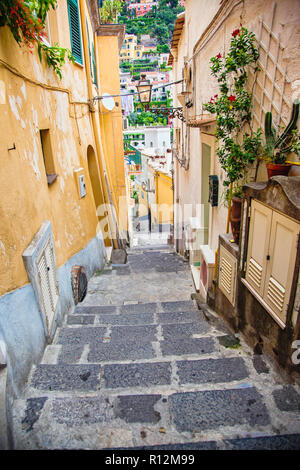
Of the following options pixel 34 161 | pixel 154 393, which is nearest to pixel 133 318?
pixel 154 393

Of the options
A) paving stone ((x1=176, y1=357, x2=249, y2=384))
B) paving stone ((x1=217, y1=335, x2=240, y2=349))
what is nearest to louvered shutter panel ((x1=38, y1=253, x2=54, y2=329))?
paving stone ((x1=176, y1=357, x2=249, y2=384))

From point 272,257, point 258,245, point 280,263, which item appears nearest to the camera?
Answer: point 280,263

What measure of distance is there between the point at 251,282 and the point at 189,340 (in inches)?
42.6

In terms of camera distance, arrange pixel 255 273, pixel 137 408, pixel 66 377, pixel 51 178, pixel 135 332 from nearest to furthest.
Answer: pixel 137 408, pixel 66 377, pixel 255 273, pixel 135 332, pixel 51 178

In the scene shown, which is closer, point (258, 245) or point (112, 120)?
point (258, 245)

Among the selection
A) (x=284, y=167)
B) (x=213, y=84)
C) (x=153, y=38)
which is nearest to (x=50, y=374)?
(x=284, y=167)

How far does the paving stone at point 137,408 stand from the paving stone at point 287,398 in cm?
100

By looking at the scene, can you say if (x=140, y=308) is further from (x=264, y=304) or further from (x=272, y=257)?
(x=272, y=257)

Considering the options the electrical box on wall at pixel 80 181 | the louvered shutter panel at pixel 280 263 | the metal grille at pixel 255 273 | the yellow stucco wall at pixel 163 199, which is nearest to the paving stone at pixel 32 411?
the louvered shutter panel at pixel 280 263

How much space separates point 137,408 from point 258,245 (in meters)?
1.90

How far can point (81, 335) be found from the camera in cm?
399

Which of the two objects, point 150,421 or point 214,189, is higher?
point 214,189

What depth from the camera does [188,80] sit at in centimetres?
835

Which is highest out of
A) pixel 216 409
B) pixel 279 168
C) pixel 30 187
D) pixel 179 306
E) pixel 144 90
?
pixel 144 90
